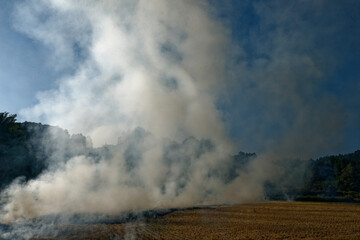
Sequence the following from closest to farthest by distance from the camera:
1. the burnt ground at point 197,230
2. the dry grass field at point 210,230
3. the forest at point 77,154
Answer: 1. the burnt ground at point 197,230
2. the dry grass field at point 210,230
3. the forest at point 77,154

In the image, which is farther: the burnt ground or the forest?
the forest

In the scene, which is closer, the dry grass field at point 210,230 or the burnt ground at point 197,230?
the burnt ground at point 197,230

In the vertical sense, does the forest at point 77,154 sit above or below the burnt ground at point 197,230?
above

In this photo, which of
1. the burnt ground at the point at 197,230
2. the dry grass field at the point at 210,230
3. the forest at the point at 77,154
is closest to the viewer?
the burnt ground at the point at 197,230

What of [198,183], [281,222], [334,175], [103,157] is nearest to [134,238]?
[281,222]

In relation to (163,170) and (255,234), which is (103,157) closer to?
(163,170)

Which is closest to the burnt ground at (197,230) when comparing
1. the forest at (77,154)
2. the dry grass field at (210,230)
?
the dry grass field at (210,230)

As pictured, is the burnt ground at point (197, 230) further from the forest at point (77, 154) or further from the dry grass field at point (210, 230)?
the forest at point (77, 154)

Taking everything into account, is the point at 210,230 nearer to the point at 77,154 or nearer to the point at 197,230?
the point at 197,230

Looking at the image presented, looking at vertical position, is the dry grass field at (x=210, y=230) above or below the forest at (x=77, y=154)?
below

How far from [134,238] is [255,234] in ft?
39.1

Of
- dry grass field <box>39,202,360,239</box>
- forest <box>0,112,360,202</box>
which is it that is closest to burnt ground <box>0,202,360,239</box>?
dry grass field <box>39,202,360,239</box>

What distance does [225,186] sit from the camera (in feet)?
257

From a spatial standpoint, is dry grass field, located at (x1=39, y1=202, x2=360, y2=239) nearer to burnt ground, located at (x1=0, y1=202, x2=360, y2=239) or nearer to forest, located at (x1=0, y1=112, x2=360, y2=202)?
burnt ground, located at (x1=0, y1=202, x2=360, y2=239)
